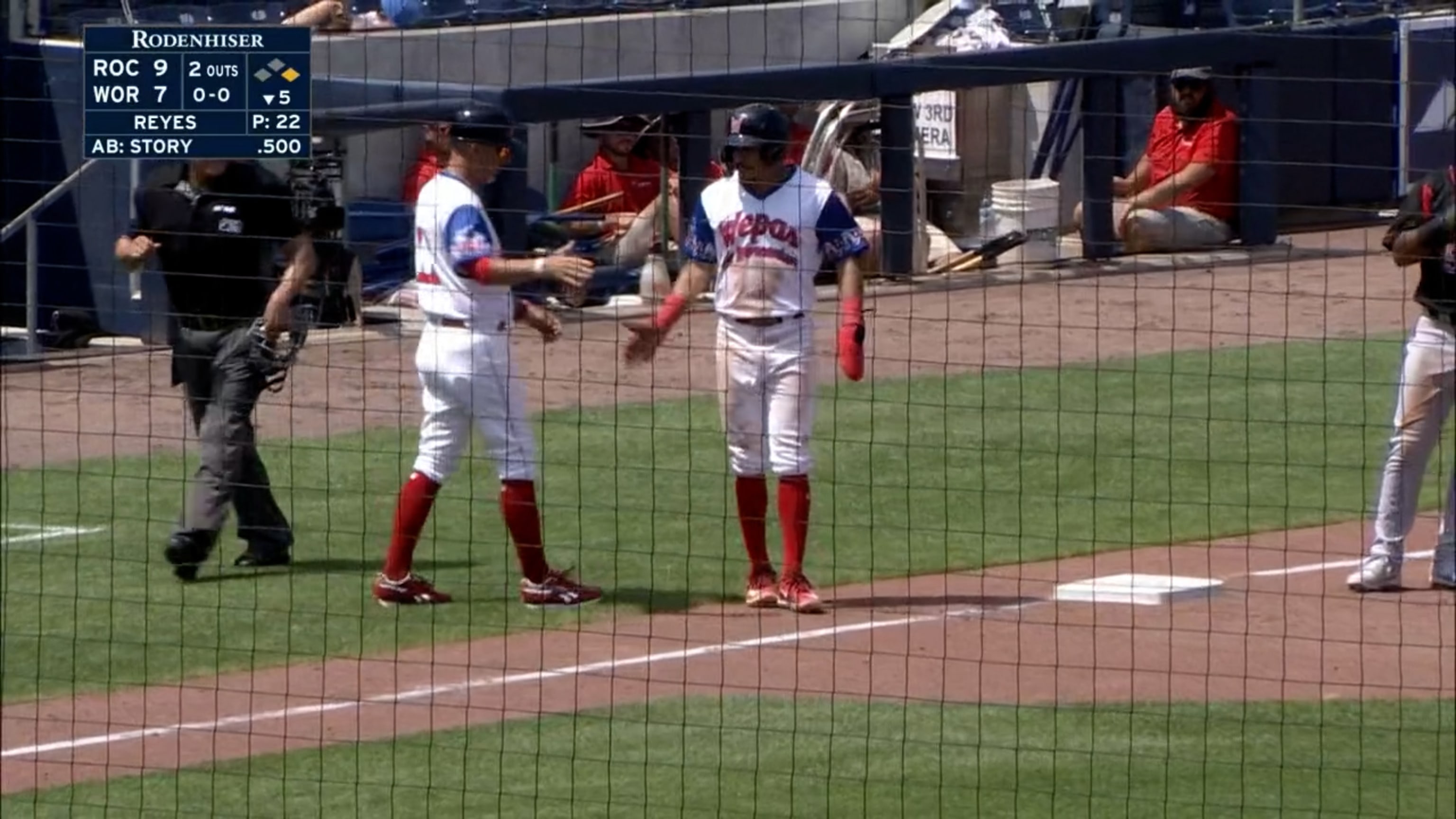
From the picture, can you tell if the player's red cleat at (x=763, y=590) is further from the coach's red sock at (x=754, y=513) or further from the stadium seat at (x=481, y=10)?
the stadium seat at (x=481, y=10)

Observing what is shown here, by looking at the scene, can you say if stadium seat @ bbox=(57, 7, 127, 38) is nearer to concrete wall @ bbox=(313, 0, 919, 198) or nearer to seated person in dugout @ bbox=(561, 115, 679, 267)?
concrete wall @ bbox=(313, 0, 919, 198)

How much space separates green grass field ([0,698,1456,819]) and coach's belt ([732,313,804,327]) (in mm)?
1623

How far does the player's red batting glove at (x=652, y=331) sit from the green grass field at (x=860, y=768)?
145cm

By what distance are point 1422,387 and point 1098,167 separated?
7773mm

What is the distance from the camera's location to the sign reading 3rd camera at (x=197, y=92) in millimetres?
6500

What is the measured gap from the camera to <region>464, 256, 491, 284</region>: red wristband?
8.34m

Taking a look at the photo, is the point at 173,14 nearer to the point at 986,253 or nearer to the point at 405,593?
the point at 986,253

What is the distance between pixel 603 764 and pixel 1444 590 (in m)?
3.51

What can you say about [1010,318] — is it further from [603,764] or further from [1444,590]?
[603,764]

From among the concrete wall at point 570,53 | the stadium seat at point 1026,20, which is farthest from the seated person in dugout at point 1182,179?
the concrete wall at point 570,53

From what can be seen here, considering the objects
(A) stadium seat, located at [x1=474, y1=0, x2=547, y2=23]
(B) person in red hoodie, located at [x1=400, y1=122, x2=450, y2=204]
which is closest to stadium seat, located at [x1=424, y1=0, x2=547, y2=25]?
(A) stadium seat, located at [x1=474, y1=0, x2=547, y2=23]

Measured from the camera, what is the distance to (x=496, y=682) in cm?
789

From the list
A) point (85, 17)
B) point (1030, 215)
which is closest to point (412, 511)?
point (85, 17)

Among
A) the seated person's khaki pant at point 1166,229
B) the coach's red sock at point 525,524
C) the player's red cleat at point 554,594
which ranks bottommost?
the player's red cleat at point 554,594
